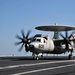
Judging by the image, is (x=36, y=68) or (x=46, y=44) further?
(x=46, y=44)

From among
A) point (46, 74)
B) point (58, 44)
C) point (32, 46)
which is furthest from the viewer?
point (58, 44)

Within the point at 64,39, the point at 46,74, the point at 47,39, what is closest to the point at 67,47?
the point at 64,39

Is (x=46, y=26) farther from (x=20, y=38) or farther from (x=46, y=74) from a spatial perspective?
(x=46, y=74)

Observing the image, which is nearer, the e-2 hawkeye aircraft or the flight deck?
the flight deck

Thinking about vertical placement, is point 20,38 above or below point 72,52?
above

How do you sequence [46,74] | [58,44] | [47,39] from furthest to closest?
[58,44] → [47,39] → [46,74]

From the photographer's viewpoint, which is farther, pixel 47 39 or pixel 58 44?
pixel 58 44

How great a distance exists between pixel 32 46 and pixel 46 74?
2443cm

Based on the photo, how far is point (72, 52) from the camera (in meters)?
48.4

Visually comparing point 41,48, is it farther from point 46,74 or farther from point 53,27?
point 46,74

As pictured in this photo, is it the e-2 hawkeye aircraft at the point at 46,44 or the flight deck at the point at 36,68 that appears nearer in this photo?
the flight deck at the point at 36,68

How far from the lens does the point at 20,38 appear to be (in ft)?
154

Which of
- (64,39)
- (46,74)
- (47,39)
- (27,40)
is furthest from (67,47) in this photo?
(46,74)

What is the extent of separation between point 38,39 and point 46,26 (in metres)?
4.42
